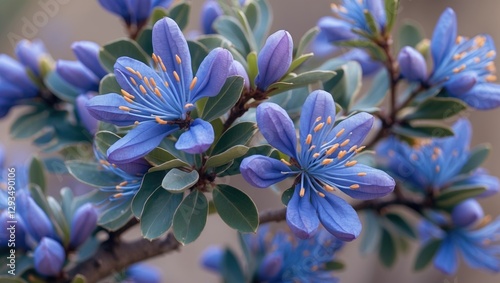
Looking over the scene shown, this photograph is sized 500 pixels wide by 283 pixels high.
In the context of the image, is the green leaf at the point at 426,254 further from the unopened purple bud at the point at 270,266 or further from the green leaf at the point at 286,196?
the green leaf at the point at 286,196

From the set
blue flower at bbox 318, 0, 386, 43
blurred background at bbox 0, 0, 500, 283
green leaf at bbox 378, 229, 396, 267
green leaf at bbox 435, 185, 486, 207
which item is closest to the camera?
blue flower at bbox 318, 0, 386, 43

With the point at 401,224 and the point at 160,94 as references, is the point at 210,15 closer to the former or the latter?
the point at 160,94

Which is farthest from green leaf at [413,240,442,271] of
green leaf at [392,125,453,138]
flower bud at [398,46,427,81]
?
flower bud at [398,46,427,81]

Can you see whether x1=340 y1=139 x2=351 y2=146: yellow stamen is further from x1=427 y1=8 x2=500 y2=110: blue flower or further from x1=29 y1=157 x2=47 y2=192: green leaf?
x1=29 y1=157 x2=47 y2=192: green leaf

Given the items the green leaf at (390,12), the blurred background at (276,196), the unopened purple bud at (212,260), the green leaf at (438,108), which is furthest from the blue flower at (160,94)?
the blurred background at (276,196)

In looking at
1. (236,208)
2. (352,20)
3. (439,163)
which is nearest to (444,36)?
(352,20)

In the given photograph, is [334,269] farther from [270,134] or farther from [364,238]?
[270,134]
